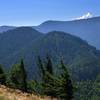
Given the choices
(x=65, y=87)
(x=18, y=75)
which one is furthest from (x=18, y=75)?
(x=65, y=87)

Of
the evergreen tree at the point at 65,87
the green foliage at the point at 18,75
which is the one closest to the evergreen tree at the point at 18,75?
the green foliage at the point at 18,75

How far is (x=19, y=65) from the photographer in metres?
102

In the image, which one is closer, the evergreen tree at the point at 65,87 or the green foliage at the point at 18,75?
the evergreen tree at the point at 65,87

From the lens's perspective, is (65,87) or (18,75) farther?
(18,75)

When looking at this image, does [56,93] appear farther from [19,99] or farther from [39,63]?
[19,99]

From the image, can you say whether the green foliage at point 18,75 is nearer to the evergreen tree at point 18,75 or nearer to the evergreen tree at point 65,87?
the evergreen tree at point 18,75

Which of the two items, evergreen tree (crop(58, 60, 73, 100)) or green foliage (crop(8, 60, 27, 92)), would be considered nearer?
evergreen tree (crop(58, 60, 73, 100))

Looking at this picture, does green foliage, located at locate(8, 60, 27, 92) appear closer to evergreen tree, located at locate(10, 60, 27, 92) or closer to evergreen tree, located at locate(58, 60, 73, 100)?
evergreen tree, located at locate(10, 60, 27, 92)

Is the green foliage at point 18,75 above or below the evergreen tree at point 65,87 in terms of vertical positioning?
below

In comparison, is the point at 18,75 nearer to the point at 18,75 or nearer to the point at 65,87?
the point at 18,75

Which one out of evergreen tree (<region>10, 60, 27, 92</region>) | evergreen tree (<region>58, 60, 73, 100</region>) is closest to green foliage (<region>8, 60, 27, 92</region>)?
evergreen tree (<region>10, 60, 27, 92</region>)

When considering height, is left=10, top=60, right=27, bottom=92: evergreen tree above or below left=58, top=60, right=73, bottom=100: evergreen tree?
below

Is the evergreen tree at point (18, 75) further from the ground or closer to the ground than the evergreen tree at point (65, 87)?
closer to the ground

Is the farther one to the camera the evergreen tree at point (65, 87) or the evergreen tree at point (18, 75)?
the evergreen tree at point (18, 75)
